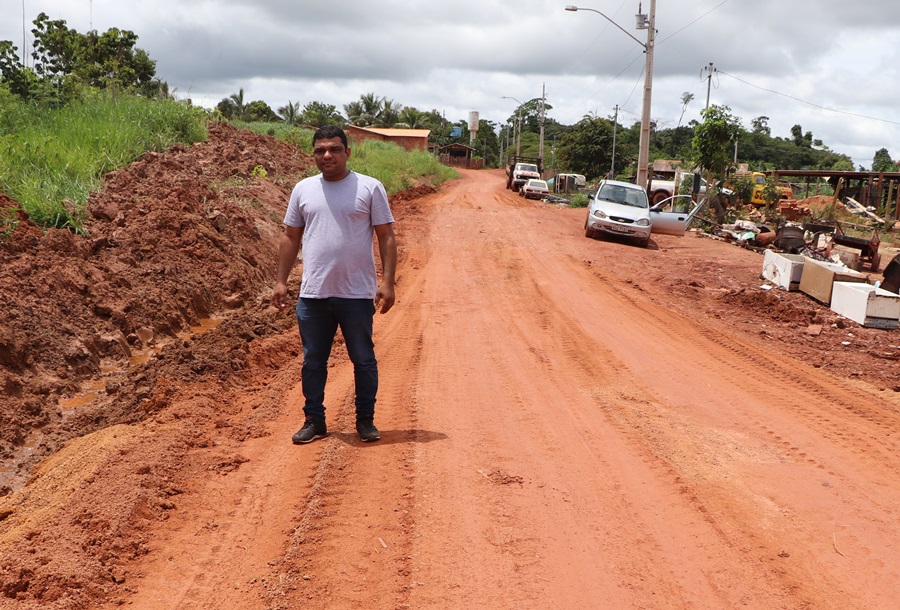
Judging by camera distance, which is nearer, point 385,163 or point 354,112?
point 385,163

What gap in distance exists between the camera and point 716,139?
87.0 feet

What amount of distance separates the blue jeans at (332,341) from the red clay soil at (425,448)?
0.32 metres

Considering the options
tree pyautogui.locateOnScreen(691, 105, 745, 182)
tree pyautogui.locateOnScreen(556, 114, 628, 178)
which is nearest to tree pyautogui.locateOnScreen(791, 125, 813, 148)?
tree pyautogui.locateOnScreen(556, 114, 628, 178)

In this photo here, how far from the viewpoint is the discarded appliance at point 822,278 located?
1197 centimetres

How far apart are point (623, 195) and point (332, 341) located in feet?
57.2

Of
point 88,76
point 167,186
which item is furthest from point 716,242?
point 88,76

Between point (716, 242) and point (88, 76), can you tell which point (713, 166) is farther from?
point (88, 76)

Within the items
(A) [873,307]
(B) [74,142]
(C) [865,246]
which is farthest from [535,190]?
(B) [74,142]

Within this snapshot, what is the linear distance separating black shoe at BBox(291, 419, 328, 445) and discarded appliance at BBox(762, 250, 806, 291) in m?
10.3

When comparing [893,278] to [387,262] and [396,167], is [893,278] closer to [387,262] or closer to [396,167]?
[387,262]

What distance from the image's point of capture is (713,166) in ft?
88.8

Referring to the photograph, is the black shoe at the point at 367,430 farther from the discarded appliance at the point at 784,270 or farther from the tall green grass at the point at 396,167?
the tall green grass at the point at 396,167

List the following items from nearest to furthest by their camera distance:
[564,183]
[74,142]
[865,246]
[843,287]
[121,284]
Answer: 1. [121,284]
2. [843,287]
3. [74,142]
4. [865,246]
5. [564,183]

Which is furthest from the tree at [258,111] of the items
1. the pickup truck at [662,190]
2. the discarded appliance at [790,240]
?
the discarded appliance at [790,240]
